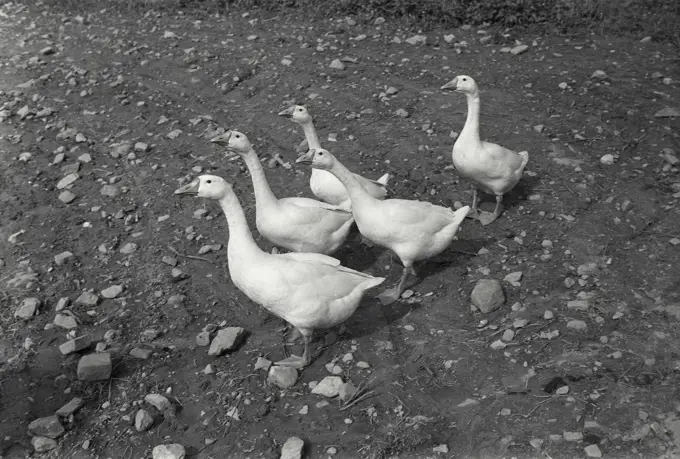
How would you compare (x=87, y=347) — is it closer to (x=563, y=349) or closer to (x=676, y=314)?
(x=563, y=349)

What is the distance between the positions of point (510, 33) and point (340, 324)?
7046 mm

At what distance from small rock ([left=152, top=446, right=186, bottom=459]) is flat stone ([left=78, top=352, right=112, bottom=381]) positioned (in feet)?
3.18

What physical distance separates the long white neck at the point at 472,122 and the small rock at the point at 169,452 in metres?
4.09

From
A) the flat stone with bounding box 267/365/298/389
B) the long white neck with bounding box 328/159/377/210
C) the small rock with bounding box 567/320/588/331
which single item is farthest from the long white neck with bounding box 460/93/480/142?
the flat stone with bounding box 267/365/298/389

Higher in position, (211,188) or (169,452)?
(211,188)

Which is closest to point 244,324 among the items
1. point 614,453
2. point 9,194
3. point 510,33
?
point 614,453

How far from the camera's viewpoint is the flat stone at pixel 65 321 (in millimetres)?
5828

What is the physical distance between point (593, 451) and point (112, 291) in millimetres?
4552

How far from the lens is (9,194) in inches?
315

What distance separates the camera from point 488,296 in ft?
18.2

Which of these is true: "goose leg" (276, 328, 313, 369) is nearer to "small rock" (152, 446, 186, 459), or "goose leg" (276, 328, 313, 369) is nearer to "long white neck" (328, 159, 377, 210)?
"small rock" (152, 446, 186, 459)

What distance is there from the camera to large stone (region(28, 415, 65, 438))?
4.75m

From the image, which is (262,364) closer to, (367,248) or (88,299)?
(367,248)

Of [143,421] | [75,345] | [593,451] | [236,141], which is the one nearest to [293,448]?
[143,421]
